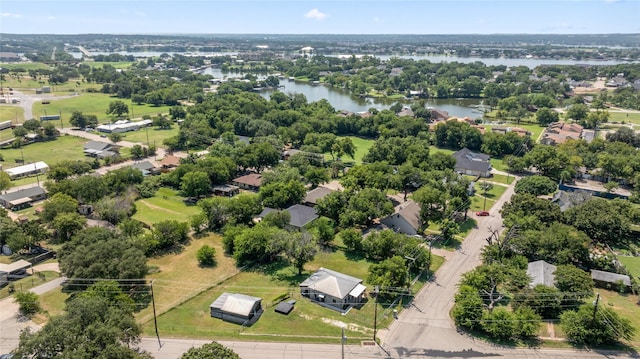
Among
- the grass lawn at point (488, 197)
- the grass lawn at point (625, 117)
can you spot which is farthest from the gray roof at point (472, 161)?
the grass lawn at point (625, 117)

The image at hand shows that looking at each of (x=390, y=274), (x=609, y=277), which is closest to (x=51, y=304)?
(x=390, y=274)

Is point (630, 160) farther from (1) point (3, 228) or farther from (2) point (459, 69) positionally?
(2) point (459, 69)

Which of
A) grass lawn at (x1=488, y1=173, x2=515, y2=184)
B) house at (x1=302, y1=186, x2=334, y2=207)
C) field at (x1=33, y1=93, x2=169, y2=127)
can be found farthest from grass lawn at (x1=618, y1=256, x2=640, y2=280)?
field at (x1=33, y1=93, x2=169, y2=127)

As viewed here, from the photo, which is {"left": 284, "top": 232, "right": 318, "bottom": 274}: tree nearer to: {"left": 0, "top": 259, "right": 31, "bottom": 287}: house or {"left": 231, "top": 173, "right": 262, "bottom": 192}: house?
{"left": 0, "top": 259, "right": 31, "bottom": 287}: house

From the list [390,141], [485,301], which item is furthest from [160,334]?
[390,141]

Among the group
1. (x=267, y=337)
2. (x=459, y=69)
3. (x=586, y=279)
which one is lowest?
(x=267, y=337)

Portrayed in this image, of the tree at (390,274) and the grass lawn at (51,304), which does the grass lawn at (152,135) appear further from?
the tree at (390,274)
